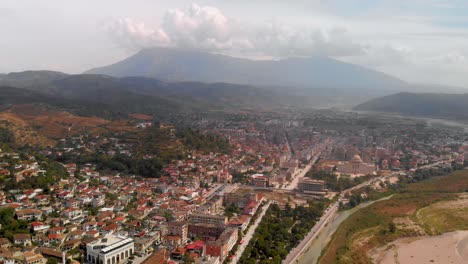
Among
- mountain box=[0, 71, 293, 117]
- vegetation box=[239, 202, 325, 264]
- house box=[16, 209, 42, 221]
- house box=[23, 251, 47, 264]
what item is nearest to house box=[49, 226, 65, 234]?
house box=[16, 209, 42, 221]

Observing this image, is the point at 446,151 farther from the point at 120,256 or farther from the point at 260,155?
the point at 120,256

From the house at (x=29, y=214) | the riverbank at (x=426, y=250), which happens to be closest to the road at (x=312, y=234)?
the riverbank at (x=426, y=250)

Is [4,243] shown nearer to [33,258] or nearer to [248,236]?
[33,258]

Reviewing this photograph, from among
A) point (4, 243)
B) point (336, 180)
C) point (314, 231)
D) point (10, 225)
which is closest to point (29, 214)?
point (10, 225)

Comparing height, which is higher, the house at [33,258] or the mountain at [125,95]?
the mountain at [125,95]

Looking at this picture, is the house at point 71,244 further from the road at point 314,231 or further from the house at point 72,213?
the road at point 314,231

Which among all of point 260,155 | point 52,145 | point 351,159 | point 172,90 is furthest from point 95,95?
point 351,159

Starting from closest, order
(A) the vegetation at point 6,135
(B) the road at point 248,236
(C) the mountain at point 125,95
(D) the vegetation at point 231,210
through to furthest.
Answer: (B) the road at point 248,236, (D) the vegetation at point 231,210, (A) the vegetation at point 6,135, (C) the mountain at point 125,95
